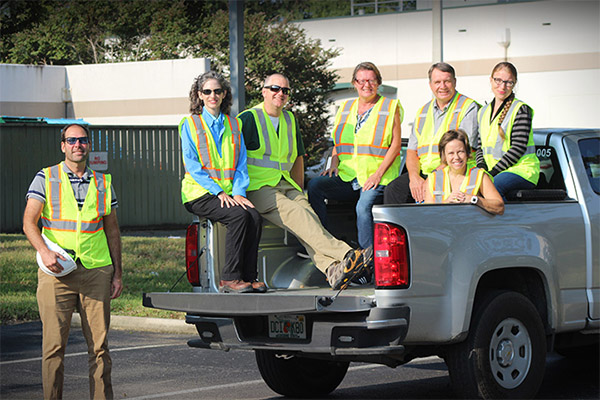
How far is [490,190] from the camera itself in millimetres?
6766

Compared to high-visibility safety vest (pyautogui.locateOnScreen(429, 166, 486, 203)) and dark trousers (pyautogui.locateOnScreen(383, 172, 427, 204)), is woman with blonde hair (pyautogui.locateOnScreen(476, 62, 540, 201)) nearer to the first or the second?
high-visibility safety vest (pyautogui.locateOnScreen(429, 166, 486, 203))

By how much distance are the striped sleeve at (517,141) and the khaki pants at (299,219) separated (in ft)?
4.78

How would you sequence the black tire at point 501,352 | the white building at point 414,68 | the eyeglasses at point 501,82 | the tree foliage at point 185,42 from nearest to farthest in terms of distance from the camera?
the black tire at point 501,352 → the eyeglasses at point 501,82 → the white building at point 414,68 → the tree foliage at point 185,42

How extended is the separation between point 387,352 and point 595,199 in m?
2.36

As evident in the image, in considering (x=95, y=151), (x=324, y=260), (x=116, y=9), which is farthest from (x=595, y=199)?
(x=116, y=9)

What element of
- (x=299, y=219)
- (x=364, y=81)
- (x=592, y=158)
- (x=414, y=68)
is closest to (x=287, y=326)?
(x=299, y=219)

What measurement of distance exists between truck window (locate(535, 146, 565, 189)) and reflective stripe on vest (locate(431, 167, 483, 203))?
36.6 inches

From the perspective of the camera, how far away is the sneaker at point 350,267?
6.77 metres

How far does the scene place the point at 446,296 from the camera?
6.21 meters

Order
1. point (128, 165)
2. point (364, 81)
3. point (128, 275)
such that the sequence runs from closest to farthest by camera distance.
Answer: point (364, 81) < point (128, 275) < point (128, 165)

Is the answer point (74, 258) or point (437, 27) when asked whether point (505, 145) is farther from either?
point (437, 27)

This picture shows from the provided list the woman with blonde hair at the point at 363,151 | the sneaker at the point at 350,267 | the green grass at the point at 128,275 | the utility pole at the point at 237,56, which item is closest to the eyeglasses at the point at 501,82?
the woman with blonde hair at the point at 363,151

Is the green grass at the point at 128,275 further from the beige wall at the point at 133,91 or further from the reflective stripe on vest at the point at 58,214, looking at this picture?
the beige wall at the point at 133,91

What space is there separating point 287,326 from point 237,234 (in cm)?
80
